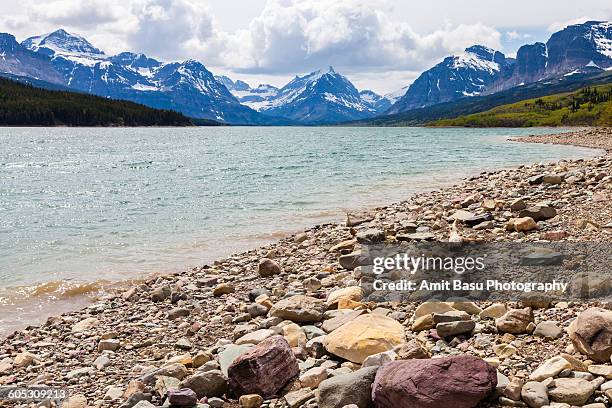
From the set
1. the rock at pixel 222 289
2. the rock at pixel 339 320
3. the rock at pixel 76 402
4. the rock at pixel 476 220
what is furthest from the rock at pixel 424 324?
the rock at pixel 476 220

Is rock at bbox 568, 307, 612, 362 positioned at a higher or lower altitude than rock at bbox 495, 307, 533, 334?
higher

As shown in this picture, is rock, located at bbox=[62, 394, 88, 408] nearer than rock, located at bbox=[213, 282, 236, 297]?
Yes

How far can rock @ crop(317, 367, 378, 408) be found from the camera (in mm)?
6250

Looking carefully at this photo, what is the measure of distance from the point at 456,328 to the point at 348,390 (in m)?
2.36

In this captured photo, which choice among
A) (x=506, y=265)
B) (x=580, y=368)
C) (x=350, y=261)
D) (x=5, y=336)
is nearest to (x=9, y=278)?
(x=5, y=336)

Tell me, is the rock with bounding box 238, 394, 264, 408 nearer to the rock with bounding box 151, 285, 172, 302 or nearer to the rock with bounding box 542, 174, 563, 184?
the rock with bounding box 151, 285, 172, 302

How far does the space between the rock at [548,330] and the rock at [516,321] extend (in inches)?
6.8

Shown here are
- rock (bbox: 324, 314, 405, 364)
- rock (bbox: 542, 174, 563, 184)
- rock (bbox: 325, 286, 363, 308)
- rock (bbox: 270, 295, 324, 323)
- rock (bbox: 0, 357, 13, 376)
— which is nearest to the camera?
rock (bbox: 324, 314, 405, 364)

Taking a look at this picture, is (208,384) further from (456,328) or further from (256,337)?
(456,328)

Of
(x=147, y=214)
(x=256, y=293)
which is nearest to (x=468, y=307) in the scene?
(x=256, y=293)

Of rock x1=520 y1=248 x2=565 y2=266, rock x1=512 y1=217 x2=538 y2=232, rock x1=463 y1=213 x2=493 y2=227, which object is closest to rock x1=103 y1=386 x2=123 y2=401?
rock x1=520 y1=248 x2=565 y2=266

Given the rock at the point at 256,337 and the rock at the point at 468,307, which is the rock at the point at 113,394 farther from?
the rock at the point at 468,307

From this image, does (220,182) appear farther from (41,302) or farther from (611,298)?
(611,298)

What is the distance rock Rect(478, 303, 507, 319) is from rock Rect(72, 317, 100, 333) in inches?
332
